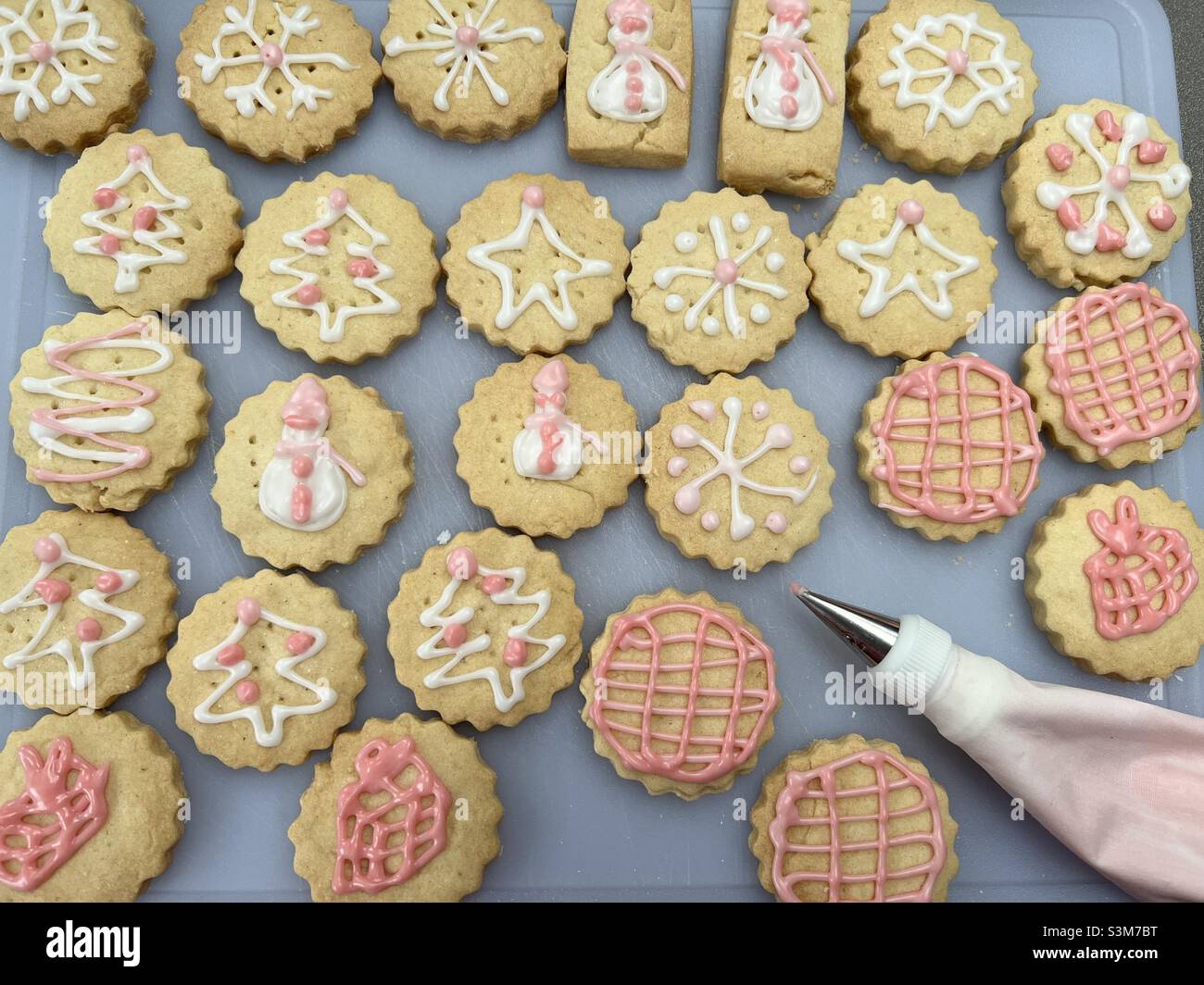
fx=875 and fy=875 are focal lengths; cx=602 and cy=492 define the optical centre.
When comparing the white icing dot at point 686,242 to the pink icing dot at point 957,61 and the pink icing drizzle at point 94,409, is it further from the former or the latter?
the pink icing drizzle at point 94,409

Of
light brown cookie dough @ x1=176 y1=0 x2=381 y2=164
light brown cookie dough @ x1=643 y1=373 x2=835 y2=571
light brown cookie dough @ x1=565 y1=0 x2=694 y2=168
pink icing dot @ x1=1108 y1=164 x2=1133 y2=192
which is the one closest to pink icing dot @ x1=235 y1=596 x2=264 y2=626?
light brown cookie dough @ x1=643 y1=373 x2=835 y2=571

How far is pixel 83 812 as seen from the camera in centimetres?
173

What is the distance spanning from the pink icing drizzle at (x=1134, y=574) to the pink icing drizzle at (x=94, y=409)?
2.04 m

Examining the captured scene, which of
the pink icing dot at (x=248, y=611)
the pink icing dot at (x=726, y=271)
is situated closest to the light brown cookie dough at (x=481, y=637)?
the pink icing dot at (x=248, y=611)

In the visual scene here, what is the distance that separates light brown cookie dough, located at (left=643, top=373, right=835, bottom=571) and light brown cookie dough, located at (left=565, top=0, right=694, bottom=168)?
23.7 inches

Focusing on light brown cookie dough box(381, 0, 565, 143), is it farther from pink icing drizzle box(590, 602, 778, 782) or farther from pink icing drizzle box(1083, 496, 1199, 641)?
pink icing drizzle box(1083, 496, 1199, 641)

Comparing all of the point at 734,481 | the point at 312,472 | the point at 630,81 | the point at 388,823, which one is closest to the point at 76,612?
the point at 312,472

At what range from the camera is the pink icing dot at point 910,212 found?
6.44ft

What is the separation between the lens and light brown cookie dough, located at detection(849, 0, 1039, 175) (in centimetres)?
202

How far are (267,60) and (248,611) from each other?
4.00 ft

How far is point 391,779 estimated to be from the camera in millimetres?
1751

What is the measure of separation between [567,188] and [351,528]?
0.89 meters
